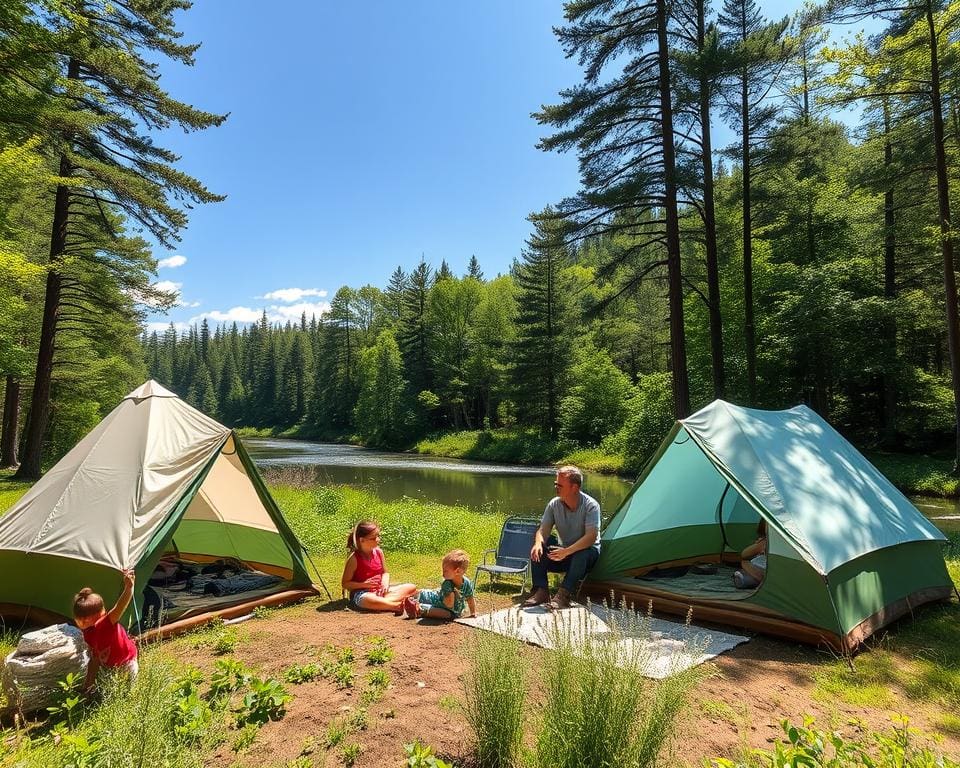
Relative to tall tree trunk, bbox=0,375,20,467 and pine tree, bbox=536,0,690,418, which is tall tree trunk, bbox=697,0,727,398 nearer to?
pine tree, bbox=536,0,690,418

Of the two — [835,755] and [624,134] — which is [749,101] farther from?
[835,755]

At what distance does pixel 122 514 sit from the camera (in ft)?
14.7

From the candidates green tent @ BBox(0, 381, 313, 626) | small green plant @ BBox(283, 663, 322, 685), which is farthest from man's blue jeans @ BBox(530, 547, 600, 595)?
green tent @ BBox(0, 381, 313, 626)

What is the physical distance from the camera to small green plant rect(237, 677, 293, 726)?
3.15m

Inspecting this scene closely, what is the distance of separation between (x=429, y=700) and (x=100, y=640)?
2.04 m

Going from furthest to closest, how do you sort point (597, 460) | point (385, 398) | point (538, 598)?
point (385, 398) → point (597, 460) → point (538, 598)

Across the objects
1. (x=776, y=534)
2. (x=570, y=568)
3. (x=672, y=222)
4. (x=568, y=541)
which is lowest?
(x=570, y=568)

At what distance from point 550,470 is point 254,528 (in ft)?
64.9

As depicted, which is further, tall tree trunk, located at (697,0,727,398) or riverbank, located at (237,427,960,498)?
riverbank, located at (237,427,960,498)

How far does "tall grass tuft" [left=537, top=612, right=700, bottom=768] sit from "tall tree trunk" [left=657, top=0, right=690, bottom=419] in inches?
326

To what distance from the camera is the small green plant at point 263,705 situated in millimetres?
3147

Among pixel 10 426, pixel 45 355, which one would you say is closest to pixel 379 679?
pixel 45 355

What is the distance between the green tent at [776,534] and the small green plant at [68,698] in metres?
→ 4.22

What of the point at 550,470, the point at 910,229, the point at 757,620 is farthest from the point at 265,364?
the point at 757,620
